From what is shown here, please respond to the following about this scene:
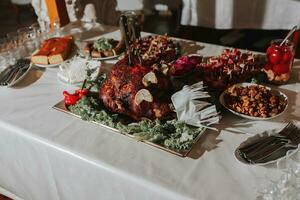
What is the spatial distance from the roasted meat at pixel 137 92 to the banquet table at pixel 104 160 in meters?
0.10

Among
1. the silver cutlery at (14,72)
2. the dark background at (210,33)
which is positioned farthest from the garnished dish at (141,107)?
the dark background at (210,33)

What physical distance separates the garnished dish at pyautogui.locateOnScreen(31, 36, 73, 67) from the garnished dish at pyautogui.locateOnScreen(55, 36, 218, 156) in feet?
1.18

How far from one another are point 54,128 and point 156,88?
349 mm

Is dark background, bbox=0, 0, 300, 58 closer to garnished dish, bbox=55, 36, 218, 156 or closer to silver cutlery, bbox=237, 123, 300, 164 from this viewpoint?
garnished dish, bbox=55, 36, 218, 156

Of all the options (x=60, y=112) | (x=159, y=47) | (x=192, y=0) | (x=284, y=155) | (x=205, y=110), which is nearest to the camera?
(x=284, y=155)

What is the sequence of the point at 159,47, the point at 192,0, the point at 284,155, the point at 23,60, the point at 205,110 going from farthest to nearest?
the point at 192,0
the point at 23,60
the point at 159,47
the point at 205,110
the point at 284,155

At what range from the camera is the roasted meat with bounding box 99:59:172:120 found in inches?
39.9

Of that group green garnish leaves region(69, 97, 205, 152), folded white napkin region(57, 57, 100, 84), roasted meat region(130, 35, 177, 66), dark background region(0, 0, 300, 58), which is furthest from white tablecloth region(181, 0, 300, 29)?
green garnish leaves region(69, 97, 205, 152)

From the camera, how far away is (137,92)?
102 cm

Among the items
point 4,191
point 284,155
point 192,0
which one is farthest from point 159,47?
point 192,0

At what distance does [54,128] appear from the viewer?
1051mm

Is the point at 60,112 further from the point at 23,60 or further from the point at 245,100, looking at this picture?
the point at 245,100

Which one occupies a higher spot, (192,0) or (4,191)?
(192,0)

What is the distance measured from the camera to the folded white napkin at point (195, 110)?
97 centimetres
